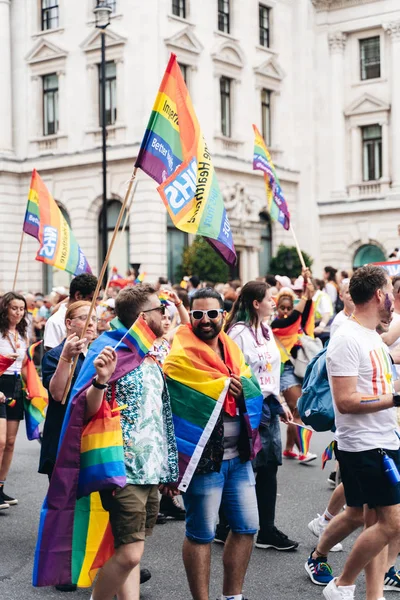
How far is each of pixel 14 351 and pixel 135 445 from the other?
384cm

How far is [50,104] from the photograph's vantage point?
31656 mm

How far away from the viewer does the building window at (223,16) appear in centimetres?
3183

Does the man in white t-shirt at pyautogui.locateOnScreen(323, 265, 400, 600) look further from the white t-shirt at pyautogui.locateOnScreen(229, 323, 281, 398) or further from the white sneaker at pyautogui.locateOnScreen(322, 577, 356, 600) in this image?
the white t-shirt at pyautogui.locateOnScreen(229, 323, 281, 398)

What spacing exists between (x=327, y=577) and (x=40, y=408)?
375cm

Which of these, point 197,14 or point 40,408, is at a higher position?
point 197,14

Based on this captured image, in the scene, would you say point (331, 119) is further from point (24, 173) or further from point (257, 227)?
point (24, 173)

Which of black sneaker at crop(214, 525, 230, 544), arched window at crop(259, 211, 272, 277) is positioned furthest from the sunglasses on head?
arched window at crop(259, 211, 272, 277)

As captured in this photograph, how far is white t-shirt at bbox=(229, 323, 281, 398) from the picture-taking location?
22.0 ft

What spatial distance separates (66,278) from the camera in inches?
1225

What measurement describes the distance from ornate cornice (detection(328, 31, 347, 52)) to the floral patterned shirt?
3342cm

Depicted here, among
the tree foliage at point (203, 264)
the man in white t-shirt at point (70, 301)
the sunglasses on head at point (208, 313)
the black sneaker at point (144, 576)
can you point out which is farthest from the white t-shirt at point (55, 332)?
the tree foliage at point (203, 264)

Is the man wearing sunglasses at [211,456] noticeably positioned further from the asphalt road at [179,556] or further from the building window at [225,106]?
the building window at [225,106]

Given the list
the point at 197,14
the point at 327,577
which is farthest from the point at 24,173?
the point at 327,577

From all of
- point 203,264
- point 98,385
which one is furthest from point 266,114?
point 98,385
